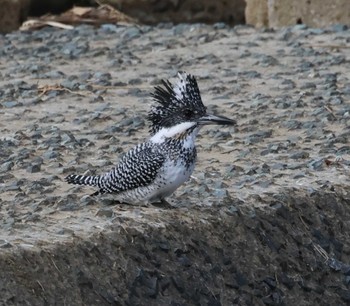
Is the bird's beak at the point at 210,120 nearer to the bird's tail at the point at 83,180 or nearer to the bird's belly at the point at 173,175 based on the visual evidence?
the bird's belly at the point at 173,175

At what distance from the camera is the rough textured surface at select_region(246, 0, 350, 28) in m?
14.4

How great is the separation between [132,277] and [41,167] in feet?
6.61

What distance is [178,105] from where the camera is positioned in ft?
26.0

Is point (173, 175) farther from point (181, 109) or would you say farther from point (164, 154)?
point (181, 109)

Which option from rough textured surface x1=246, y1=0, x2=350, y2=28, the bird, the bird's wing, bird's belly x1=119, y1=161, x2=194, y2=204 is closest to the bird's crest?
the bird

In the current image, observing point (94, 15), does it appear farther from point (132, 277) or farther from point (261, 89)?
point (132, 277)

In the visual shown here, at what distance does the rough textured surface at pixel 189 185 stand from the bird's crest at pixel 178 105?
0.55 m

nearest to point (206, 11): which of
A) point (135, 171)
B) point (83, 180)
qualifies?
point (83, 180)

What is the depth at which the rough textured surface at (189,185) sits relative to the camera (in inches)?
290

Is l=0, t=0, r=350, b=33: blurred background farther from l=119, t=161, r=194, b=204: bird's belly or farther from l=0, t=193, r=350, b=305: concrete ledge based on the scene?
l=119, t=161, r=194, b=204: bird's belly

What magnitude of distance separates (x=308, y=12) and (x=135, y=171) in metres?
7.20

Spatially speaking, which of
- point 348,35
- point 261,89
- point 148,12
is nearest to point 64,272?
point 261,89

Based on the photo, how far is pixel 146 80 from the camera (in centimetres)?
1237

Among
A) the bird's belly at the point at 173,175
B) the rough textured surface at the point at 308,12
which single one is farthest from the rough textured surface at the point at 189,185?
the rough textured surface at the point at 308,12
